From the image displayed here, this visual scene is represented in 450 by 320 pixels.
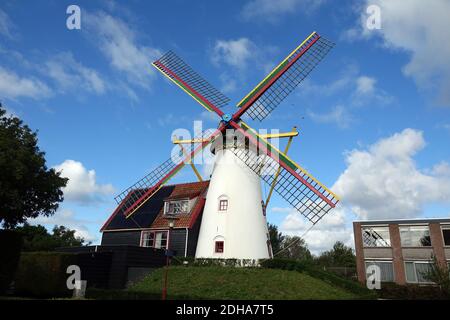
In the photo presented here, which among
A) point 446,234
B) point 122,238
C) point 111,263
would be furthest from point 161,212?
point 446,234

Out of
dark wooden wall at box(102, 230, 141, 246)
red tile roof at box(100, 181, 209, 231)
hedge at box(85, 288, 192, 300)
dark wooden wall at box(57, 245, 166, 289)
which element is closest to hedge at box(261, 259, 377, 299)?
red tile roof at box(100, 181, 209, 231)

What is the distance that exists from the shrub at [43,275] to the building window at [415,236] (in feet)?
Result: 92.8

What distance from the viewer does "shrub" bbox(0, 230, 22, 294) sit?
741 inches

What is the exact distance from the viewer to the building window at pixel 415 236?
99.4ft

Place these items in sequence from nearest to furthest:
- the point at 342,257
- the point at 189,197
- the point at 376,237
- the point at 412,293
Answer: the point at 412,293, the point at 189,197, the point at 376,237, the point at 342,257

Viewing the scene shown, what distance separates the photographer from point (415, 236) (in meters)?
30.8

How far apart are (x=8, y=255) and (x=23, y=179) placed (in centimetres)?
607

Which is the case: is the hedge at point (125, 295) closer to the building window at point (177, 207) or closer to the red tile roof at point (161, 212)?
the red tile roof at point (161, 212)

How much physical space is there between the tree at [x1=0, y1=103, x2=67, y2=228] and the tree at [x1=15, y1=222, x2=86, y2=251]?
1846 centimetres

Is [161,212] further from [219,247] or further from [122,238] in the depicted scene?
[219,247]

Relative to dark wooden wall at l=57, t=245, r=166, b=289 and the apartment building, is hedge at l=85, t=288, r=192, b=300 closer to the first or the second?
dark wooden wall at l=57, t=245, r=166, b=289

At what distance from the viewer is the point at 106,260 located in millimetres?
23859
